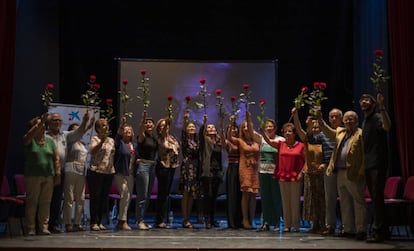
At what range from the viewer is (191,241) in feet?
19.2

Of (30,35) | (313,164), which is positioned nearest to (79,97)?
(30,35)

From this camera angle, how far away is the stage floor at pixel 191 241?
534 cm

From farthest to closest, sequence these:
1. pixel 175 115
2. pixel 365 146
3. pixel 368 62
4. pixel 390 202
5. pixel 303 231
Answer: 1. pixel 175 115
2. pixel 368 62
3. pixel 303 231
4. pixel 390 202
5. pixel 365 146

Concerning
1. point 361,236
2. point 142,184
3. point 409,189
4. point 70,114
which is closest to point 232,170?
point 142,184

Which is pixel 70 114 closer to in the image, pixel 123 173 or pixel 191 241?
pixel 123 173

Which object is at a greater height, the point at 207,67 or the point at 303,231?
the point at 207,67

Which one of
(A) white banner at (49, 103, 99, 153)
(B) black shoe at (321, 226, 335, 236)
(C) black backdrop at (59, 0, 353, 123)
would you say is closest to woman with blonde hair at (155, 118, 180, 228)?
(A) white banner at (49, 103, 99, 153)

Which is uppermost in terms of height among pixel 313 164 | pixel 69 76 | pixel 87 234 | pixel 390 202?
pixel 69 76

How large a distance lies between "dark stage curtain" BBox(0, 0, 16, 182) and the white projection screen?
2435mm

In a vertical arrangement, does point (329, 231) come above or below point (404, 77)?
below

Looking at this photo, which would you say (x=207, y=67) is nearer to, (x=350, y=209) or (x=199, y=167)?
(x=199, y=167)

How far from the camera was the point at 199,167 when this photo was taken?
7508mm

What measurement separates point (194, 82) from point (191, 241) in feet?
13.4

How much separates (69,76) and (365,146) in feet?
17.9
